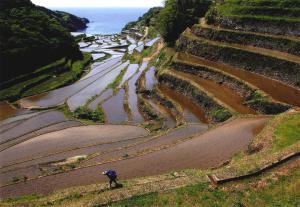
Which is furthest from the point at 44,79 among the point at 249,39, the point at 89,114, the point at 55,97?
the point at 249,39

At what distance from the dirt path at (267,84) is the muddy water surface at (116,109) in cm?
994

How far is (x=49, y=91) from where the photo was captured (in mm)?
50156

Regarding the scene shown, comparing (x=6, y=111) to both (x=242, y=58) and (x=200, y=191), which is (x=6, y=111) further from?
(x=200, y=191)

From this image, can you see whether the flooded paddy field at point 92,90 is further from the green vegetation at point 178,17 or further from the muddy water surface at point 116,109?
the green vegetation at point 178,17

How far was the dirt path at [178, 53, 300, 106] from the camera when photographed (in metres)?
30.7

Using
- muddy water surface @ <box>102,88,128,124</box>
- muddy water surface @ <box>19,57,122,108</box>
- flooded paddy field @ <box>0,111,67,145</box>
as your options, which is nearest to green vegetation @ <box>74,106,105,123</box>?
muddy water surface @ <box>102,88,128,124</box>

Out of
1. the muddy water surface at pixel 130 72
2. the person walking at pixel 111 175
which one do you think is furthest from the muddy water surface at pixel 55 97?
the person walking at pixel 111 175

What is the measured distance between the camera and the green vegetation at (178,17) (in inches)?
2425

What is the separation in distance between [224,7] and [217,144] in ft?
102

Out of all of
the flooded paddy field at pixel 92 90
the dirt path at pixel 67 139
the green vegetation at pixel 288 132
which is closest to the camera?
the green vegetation at pixel 288 132

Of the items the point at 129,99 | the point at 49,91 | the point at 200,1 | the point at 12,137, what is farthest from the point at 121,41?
the point at 12,137

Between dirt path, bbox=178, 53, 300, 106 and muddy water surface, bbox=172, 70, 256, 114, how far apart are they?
2.05m

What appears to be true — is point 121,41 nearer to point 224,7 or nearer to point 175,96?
point 224,7

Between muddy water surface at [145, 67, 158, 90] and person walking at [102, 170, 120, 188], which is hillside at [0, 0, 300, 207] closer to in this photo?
muddy water surface at [145, 67, 158, 90]
